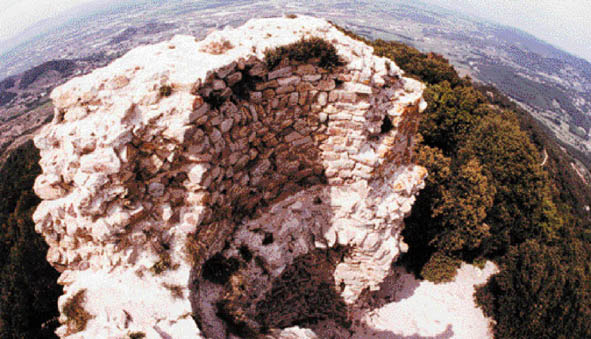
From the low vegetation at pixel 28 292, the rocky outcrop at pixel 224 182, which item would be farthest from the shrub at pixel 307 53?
the low vegetation at pixel 28 292

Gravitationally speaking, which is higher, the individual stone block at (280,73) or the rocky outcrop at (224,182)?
the individual stone block at (280,73)

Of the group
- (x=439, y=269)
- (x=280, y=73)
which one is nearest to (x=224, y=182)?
(x=280, y=73)

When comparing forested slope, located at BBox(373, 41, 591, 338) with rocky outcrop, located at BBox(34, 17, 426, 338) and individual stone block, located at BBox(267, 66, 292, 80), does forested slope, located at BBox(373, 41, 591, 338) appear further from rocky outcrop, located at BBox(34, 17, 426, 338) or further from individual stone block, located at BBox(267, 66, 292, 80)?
individual stone block, located at BBox(267, 66, 292, 80)

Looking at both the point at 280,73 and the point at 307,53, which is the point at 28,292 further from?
the point at 307,53

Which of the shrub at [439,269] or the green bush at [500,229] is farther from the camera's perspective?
the shrub at [439,269]

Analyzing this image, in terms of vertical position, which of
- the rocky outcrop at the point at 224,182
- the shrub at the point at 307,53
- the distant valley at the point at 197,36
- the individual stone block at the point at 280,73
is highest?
the shrub at the point at 307,53

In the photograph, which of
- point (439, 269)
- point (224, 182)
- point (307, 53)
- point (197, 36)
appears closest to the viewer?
point (224, 182)

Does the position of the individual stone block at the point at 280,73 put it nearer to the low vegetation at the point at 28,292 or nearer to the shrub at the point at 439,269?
the low vegetation at the point at 28,292
